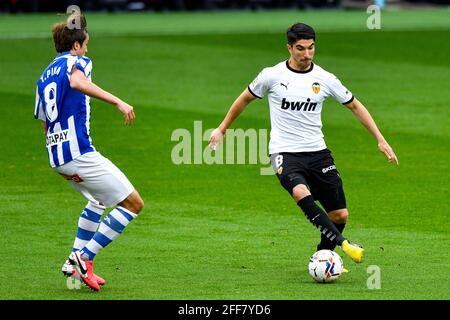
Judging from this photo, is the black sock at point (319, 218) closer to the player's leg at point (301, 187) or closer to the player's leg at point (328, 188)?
the player's leg at point (301, 187)

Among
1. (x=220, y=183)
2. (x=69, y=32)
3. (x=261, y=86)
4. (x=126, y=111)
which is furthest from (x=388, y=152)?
(x=220, y=183)

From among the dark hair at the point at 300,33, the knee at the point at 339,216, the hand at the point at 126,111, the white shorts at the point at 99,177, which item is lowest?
the knee at the point at 339,216

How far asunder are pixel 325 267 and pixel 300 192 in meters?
0.71

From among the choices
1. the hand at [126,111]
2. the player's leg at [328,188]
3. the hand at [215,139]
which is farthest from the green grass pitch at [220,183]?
the hand at [126,111]

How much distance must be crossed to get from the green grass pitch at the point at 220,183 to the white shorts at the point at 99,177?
2.75 feet

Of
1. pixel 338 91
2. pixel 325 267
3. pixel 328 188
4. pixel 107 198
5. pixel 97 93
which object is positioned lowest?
pixel 325 267

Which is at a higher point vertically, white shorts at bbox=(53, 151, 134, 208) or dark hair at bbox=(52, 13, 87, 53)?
dark hair at bbox=(52, 13, 87, 53)

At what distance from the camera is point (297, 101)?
11.2 metres

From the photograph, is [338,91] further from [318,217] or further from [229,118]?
[318,217]

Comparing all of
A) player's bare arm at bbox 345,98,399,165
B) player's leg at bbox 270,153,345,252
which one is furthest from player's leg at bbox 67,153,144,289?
player's bare arm at bbox 345,98,399,165

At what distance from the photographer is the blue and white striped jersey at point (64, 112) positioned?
10438mm

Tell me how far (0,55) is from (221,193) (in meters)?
17.1

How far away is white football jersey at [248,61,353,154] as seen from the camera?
36.7ft

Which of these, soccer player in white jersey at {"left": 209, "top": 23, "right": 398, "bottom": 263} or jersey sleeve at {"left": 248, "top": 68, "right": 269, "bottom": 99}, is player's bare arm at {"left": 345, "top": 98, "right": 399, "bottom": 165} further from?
jersey sleeve at {"left": 248, "top": 68, "right": 269, "bottom": 99}
